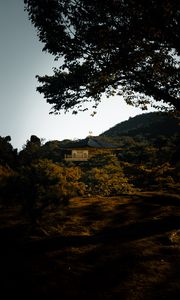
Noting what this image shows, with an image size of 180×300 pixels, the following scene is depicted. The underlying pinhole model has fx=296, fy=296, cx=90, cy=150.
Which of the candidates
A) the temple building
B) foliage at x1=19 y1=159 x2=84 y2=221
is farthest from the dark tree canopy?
the temple building

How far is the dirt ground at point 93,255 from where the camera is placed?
601 centimetres

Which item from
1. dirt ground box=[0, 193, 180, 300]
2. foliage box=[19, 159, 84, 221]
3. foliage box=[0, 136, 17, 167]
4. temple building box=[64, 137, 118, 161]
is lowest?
dirt ground box=[0, 193, 180, 300]

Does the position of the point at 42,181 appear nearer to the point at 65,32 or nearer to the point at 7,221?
the point at 7,221

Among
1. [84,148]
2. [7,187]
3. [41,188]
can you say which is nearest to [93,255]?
[41,188]

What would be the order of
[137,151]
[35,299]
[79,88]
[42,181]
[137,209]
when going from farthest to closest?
[137,151] < [137,209] < [79,88] < [42,181] < [35,299]

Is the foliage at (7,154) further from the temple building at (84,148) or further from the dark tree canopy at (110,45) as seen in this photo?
the temple building at (84,148)

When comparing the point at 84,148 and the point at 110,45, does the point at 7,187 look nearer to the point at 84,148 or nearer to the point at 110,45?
the point at 110,45

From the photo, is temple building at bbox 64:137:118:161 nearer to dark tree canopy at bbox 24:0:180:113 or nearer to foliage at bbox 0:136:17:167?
foliage at bbox 0:136:17:167

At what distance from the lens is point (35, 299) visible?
5.47 meters

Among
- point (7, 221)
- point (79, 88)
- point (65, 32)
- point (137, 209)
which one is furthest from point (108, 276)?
point (65, 32)

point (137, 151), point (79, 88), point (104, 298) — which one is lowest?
point (104, 298)

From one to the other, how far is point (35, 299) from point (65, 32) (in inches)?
353

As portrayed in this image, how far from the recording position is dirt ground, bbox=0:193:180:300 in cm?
601

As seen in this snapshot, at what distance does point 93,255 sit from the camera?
7859 millimetres
